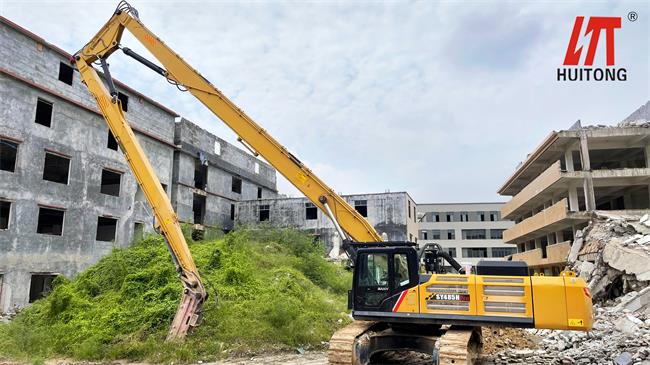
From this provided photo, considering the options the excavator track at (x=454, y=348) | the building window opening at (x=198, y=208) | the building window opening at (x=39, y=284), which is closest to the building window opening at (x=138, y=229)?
the building window opening at (x=39, y=284)

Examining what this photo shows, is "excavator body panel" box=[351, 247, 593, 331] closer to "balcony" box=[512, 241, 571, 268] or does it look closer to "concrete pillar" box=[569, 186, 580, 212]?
"balcony" box=[512, 241, 571, 268]

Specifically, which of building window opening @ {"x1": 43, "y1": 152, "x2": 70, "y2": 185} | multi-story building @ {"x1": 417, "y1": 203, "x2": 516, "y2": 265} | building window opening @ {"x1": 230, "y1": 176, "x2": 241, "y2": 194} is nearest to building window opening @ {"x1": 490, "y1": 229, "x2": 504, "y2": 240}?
multi-story building @ {"x1": 417, "y1": 203, "x2": 516, "y2": 265}

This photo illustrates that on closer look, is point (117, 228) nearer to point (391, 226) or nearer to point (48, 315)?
point (48, 315)

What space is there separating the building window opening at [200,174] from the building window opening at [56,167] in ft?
31.4

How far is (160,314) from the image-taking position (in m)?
13.5

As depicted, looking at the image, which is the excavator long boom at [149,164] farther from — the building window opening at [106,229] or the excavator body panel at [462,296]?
the building window opening at [106,229]

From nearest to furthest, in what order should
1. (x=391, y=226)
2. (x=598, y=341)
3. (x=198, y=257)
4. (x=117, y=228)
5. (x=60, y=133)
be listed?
(x=598, y=341)
(x=198, y=257)
(x=60, y=133)
(x=117, y=228)
(x=391, y=226)

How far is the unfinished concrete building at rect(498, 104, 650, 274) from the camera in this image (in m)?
27.3

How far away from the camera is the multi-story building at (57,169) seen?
20703mm

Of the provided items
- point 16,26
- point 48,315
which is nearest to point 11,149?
point 16,26

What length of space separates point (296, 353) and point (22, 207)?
52.4 feet

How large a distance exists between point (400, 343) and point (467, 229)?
60451 millimetres

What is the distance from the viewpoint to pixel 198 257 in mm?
17859

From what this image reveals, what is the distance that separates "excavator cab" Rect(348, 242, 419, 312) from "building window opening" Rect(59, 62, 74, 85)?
69.6 ft
